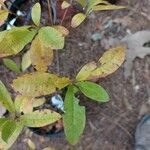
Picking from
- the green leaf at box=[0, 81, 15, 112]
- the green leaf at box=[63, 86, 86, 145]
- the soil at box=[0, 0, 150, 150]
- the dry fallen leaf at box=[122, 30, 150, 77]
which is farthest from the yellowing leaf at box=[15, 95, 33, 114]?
the dry fallen leaf at box=[122, 30, 150, 77]

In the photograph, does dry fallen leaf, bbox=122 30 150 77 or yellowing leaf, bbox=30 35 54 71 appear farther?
dry fallen leaf, bbox=122 30 150 77

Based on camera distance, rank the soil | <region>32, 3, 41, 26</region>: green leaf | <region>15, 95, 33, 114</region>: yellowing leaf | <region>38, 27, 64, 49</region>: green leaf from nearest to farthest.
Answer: <region>38, 27, 64, 49</region>: green leaf < <region>32, 3, 41, 26</region>: green leaf < <region>15, 95, 33, 114</region>: yellowing leaf < the soil

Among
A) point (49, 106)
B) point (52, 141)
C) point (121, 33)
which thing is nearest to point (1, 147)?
point (49, 106)

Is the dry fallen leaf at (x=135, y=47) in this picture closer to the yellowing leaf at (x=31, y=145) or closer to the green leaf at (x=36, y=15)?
the yellowing leaf at (x=31, y=145)

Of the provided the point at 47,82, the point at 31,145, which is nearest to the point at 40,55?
the point at 47,82

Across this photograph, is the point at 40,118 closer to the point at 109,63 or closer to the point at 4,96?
the point at 4,96

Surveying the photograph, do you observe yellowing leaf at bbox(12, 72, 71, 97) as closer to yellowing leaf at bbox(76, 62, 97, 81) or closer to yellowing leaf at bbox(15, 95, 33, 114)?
yellowing leaf at bbox(76, 62, 97, 81)

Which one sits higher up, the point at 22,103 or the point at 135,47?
the point at 22,103
